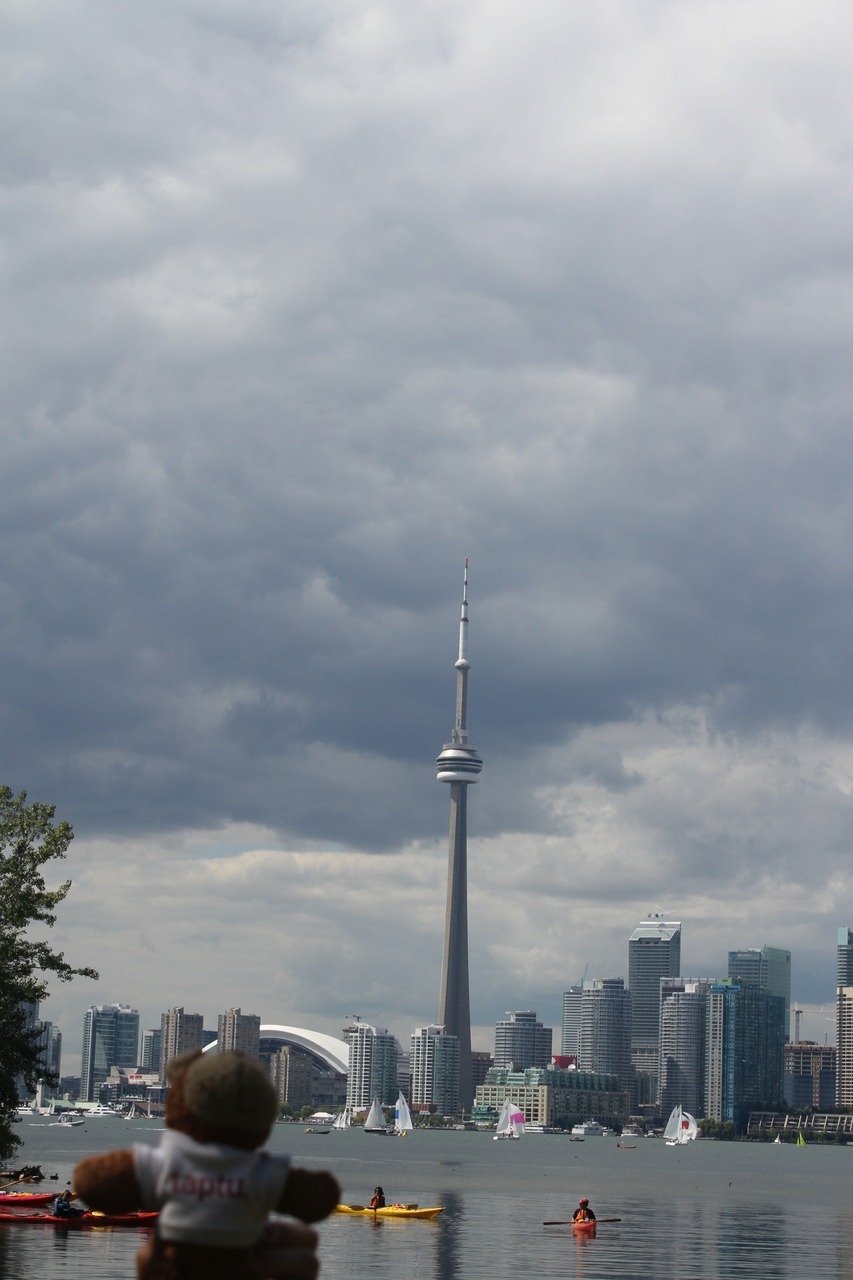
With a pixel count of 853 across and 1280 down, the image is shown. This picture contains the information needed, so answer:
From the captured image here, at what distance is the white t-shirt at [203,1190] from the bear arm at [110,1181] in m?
0.06

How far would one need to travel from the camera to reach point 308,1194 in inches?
454

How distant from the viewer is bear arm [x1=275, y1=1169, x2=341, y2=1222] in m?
11.5

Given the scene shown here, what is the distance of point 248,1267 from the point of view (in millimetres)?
11289

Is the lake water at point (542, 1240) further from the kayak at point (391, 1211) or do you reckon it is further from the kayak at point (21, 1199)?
the kayak at point (21, 1199)

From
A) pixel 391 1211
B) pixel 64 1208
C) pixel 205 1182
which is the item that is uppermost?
pixel 205 1182

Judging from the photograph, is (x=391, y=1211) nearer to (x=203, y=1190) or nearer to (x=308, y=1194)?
(x=308, y=1194)

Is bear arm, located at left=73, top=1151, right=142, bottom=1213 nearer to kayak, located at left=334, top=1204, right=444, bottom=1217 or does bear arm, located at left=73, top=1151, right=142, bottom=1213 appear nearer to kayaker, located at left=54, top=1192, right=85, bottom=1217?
kayaker, located at left=54, top=1192, right=85, bottom=1217

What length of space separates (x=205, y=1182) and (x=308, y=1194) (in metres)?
0.78

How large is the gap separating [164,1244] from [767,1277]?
61.8m

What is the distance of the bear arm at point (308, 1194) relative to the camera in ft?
37.6

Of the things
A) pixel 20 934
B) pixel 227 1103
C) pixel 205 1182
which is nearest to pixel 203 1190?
pixel 205 1182

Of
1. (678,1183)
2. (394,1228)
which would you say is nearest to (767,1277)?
(394,1228)

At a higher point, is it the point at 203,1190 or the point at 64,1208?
the point at 203,1190

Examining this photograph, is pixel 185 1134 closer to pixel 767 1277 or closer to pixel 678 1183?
pixel 767 1277
